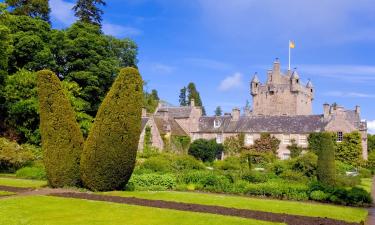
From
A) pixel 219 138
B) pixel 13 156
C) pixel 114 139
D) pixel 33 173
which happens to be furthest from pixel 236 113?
pixel 114 139

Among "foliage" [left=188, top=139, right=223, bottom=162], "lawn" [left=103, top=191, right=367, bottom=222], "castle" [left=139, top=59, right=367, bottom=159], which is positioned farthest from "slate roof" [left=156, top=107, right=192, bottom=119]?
"lawn" [left=103, top=191, right=367, bottom=222]

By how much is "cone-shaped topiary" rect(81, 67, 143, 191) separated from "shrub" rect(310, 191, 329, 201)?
29.8 ft

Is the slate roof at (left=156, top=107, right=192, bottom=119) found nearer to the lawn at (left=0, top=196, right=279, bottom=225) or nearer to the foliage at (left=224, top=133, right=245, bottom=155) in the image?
the foliage at (left=224, top=133, right=245, bottom=155)

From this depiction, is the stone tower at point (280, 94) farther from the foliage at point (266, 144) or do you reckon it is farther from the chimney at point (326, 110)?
the foliage at point (266, 144)

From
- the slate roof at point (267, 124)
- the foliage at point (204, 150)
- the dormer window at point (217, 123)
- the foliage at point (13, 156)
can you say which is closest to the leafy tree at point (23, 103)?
the foliage at point (13, 156)

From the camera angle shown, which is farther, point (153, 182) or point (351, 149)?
point (351, 149)

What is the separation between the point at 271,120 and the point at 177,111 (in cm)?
1468

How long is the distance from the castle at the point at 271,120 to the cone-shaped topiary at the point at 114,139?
1167 inches

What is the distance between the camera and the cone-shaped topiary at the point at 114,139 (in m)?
17.6

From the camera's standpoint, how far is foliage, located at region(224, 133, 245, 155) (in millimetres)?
51906

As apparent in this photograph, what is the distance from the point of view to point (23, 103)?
30.7 metres

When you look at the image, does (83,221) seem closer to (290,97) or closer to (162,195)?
(162,195)

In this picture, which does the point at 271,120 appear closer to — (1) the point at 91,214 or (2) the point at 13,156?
(2) the point at 13,156

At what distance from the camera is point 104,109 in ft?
59.1
